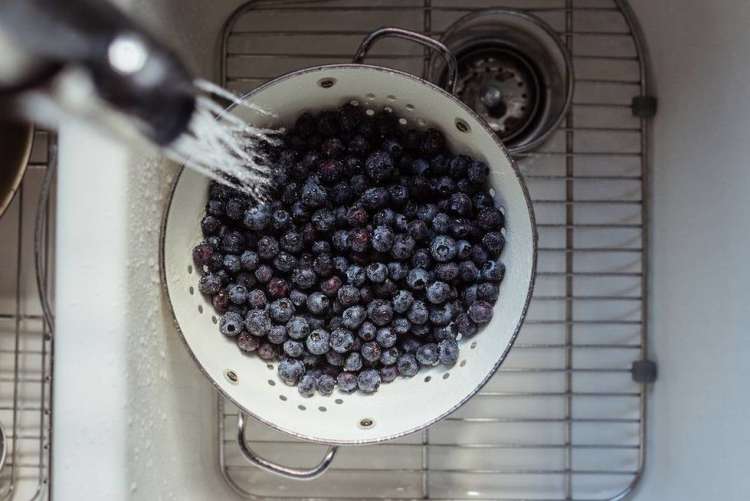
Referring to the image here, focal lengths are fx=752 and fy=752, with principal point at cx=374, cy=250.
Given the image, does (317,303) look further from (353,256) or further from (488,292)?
(488,292)

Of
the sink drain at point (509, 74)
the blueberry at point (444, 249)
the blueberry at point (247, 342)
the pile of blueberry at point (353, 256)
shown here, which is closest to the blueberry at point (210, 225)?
the pile of blueberry at point (353, 256)

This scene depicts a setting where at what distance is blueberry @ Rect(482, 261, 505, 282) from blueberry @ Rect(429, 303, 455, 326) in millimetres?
44

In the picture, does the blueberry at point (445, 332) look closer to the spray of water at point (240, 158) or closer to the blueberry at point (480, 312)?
the blueberry at point (480, 312)

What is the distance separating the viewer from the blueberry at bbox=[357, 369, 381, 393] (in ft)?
2.32

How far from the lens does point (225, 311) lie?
28.2 inches

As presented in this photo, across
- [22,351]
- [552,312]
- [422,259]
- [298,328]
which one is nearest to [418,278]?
[422,259]

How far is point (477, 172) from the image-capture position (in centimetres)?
70

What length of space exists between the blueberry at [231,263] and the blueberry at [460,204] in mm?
207

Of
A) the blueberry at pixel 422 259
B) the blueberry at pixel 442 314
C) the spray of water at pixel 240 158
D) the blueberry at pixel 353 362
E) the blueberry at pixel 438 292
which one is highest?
the spray of water at pixel 240 158

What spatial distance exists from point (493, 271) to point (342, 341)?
0.15m

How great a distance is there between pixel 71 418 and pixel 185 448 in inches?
6.5

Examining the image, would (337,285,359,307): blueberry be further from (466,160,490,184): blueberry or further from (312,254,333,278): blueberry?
(466,160,490,184): blueberry

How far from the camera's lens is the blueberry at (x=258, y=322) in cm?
70

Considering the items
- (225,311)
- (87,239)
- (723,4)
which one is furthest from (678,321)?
(87,239)
